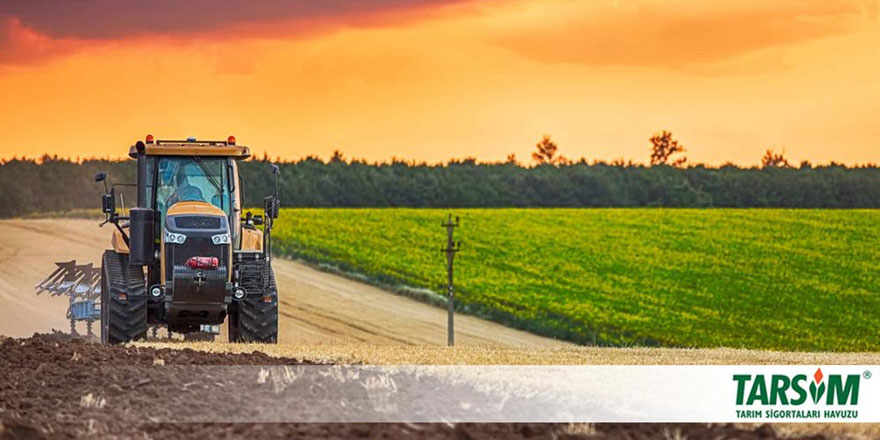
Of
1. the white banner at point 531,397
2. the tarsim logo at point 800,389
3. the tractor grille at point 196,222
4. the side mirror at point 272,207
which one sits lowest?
the white banner at point 531,397

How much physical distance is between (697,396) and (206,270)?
11647mm

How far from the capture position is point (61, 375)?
45.2ft

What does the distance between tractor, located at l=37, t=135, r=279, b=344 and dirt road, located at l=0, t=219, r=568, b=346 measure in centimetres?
2170

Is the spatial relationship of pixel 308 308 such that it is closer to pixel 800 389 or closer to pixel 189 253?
pixel 189 253

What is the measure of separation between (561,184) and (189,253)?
80.0 m

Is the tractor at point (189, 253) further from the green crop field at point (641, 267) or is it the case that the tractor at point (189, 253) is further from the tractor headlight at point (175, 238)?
the green crop field at point (641, 267)

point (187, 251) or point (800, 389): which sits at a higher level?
point (187, 251)

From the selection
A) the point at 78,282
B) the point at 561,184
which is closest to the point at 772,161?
the point at 561,184

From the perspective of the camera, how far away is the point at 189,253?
815 inches

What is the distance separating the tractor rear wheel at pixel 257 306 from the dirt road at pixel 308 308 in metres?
22.1

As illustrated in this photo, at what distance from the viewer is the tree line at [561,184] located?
9388 centimetres

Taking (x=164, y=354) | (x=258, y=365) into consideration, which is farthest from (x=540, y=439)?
(x=164, y=354)

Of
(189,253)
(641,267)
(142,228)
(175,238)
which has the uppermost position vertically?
(142,228)

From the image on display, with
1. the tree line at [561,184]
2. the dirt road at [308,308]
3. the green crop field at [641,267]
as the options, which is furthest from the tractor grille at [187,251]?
the tree line at [561,184]
